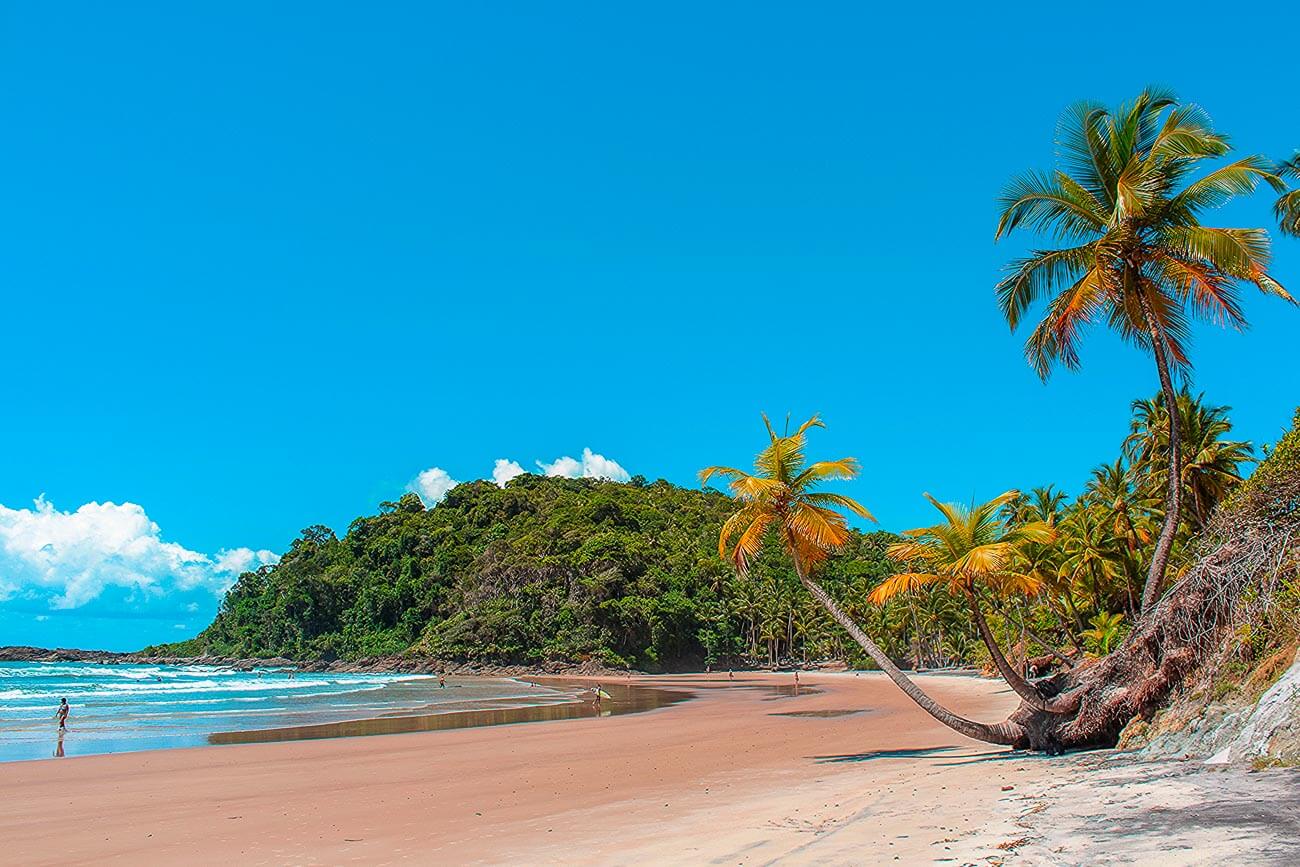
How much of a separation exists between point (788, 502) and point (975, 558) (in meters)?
3.32

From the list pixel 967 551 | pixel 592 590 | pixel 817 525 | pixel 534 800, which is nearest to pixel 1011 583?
pixel 967 551

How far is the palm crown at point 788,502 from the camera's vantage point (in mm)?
14859

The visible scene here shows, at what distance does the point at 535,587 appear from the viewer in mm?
85938

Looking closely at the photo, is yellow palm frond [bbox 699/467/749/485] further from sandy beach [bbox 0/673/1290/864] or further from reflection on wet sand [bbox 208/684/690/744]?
reflection on wet sand [bbox 208/684/690/744]

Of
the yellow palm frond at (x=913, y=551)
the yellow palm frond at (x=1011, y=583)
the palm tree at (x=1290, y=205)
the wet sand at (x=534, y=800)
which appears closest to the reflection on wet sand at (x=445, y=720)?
the wet sand at (x=534, y=800)

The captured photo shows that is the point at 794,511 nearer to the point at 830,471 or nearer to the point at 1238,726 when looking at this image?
the point at 830,471

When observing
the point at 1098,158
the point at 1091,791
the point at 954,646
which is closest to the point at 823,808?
the point at 1091,791

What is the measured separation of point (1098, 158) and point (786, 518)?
7.96 meters

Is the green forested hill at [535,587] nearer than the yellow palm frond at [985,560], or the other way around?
the yellow palm frond at [985,560]

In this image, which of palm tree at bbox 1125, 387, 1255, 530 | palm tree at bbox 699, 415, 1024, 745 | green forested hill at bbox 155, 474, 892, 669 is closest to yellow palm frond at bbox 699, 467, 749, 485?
palm tree at bbox 699, 415, 1024, 745

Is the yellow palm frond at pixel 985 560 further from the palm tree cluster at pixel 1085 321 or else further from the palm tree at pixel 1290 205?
the palm tree at pixel 1290 205

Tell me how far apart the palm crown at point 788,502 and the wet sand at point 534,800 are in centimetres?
388

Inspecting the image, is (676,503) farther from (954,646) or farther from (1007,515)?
(1007,515)

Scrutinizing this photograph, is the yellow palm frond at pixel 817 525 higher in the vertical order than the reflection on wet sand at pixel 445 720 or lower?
higher
